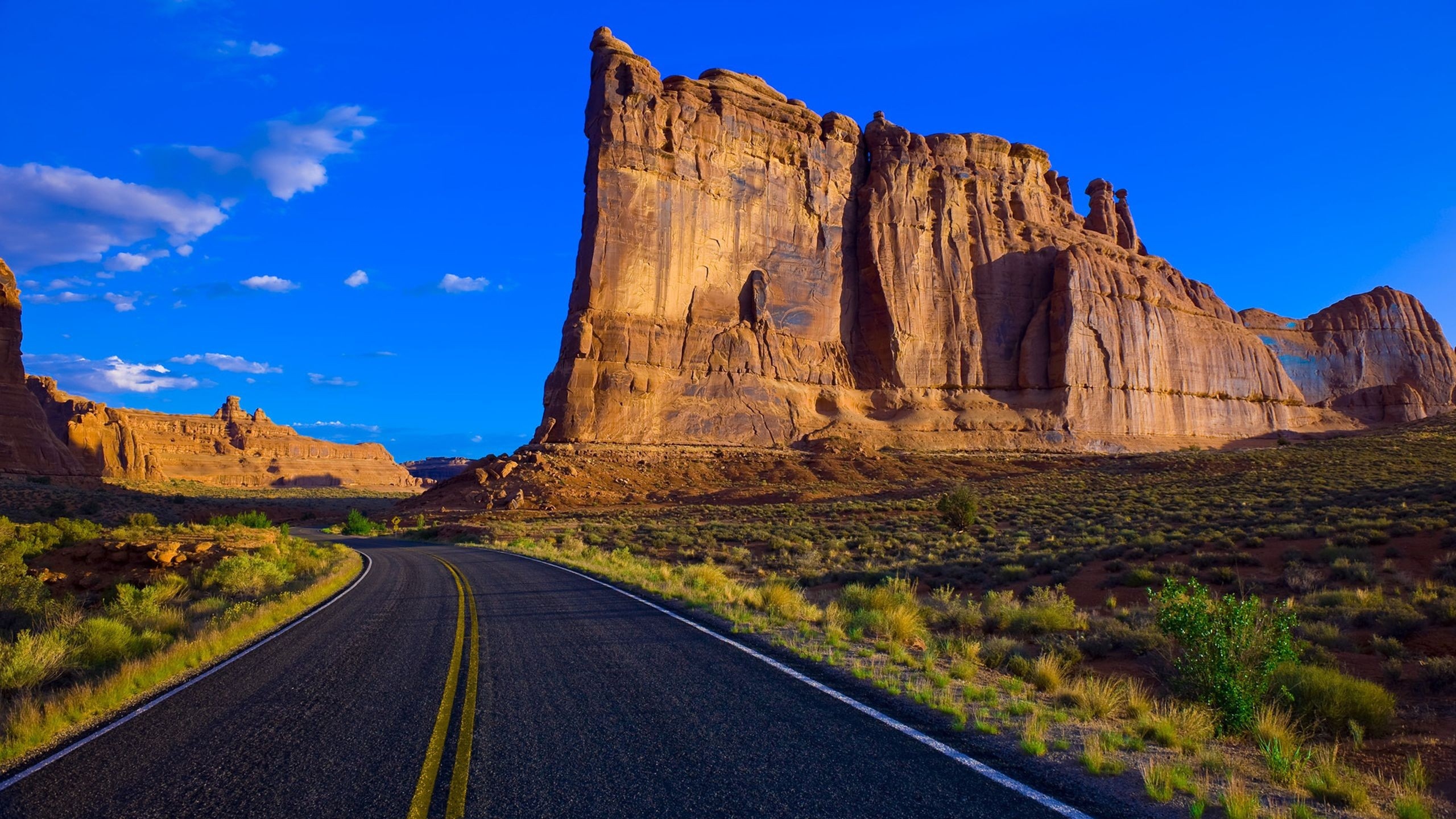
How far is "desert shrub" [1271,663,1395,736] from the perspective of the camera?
6.51 m

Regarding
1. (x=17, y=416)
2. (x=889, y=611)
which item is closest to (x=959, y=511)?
(x=889, y=611)

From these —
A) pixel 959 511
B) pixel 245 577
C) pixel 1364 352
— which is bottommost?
pixel 245 577

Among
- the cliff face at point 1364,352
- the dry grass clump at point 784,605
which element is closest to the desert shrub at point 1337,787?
the dry grass clump at point 784,605

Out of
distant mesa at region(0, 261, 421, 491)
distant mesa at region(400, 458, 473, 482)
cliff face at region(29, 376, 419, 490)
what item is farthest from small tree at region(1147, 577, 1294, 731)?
distant mesa at region(400, 458, 473, 482)

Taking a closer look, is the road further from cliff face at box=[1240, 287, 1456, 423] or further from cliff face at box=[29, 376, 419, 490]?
cliff face at box=[1240, 287, 1456, 423]

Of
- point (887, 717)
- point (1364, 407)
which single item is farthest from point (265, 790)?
point (1364, 407)

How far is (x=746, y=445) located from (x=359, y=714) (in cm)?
5317

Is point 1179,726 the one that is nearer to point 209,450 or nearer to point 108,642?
point 108,642

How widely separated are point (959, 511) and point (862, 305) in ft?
157

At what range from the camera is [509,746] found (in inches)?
199

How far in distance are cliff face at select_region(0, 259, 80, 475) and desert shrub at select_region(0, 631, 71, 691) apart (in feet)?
Result: 214

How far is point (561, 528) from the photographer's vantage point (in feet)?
113

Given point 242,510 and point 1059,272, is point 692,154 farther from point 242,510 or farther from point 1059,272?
point 242,510

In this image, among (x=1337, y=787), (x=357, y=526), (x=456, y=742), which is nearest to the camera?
(x=1337, y=787)
